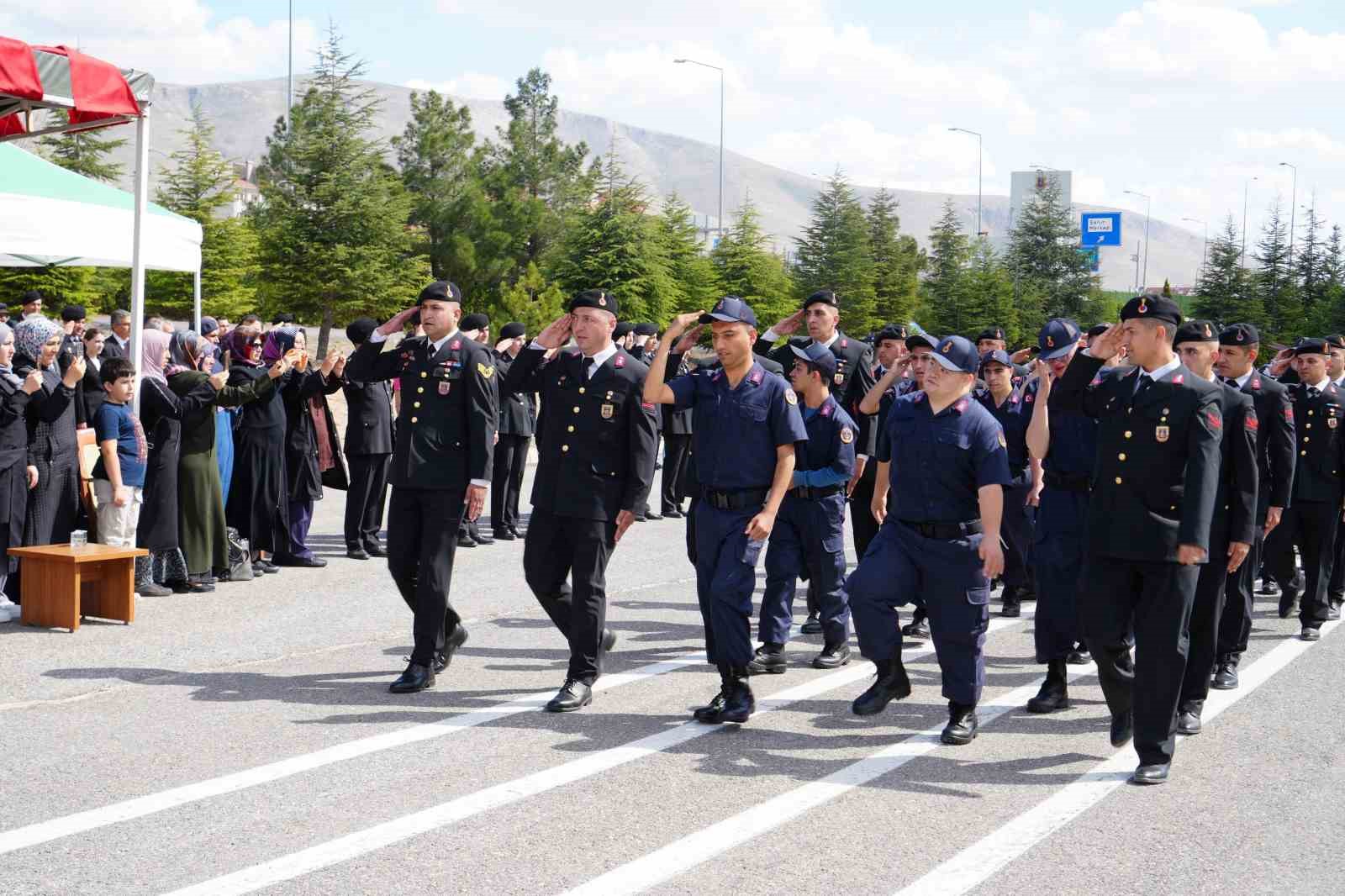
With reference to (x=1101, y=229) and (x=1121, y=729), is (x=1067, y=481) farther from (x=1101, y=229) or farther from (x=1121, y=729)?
(x=1101, y=229)

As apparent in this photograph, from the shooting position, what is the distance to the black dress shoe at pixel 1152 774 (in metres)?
6.21

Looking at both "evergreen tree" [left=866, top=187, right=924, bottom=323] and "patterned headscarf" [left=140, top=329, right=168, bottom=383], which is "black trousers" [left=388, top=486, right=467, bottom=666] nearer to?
"patterned headscarf" [left=140, top=329, right=168, bottom=383]

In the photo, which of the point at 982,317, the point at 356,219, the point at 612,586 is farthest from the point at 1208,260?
the point at 612,586

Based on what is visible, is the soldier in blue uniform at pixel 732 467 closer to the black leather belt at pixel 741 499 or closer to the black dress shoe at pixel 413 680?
the black leather belt at pixel 741 499

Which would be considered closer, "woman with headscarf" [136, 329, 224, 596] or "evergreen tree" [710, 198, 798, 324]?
"woman with headscarf" [136, 329, 224, 596]

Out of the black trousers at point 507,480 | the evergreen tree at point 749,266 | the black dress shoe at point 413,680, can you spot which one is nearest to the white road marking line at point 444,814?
the black dress shoe at point 413,680

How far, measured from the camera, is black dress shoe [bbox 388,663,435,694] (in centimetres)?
756

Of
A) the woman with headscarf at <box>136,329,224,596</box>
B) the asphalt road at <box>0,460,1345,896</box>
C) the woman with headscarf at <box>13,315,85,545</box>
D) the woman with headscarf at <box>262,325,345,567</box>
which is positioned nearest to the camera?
the asphalt road at <box>0,460,1345,896</box>

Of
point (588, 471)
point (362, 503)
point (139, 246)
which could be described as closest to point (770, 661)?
point (588, 471)

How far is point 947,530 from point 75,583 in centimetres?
553

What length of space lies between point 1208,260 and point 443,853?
57.7 metres

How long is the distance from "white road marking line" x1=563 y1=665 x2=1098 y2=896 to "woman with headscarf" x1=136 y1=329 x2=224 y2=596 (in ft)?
19.8

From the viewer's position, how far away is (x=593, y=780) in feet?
19.8

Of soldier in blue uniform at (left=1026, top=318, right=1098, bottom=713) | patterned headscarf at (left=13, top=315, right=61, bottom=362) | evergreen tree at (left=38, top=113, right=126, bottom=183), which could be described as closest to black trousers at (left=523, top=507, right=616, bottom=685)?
soldier in blue uniform at (left=1026, top=318, right=1098, bottom=713)
